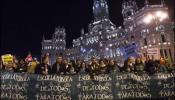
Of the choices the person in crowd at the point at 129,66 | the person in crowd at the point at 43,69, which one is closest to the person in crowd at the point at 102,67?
the person in crowd at the point at 129,66

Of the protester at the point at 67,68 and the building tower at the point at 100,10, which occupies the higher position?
the building tower at the point at 100,10

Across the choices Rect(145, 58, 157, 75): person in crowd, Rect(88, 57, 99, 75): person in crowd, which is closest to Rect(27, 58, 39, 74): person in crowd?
Rect(88, 57, 99, 75): person in crowd

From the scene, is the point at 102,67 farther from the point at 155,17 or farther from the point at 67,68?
the point at 155,17

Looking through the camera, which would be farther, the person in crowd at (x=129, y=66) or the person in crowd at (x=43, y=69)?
the person in crowd at (x=129, y=66)

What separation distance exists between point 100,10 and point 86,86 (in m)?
124

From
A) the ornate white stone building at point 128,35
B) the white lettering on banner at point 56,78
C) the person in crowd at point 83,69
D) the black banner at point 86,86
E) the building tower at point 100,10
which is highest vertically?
the building tower at point 100,10

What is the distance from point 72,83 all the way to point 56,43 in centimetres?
11910

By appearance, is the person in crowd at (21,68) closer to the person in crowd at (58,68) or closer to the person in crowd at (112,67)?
the person in crowd at (58,68)

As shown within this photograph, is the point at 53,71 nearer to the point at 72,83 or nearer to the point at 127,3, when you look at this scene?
the point at 72,83

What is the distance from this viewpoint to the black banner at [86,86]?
1186 centimetres

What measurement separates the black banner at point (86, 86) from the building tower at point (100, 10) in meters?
121

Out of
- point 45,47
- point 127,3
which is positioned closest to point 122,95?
point 127,3

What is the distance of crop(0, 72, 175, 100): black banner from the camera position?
1186 centimetres

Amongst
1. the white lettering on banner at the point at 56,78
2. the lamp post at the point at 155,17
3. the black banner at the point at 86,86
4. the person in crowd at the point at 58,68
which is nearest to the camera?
the black banner at the point at 86,86
